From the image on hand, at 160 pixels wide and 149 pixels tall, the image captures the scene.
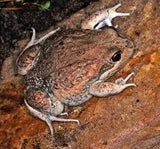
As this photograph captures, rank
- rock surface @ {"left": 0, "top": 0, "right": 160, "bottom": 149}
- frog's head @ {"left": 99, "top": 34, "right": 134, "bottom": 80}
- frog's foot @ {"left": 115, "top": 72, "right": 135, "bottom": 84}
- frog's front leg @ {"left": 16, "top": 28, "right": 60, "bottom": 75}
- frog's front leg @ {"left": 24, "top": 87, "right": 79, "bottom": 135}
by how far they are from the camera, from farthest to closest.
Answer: frog's front leg @ {"left": 16, "top": 28, "right": 60, "bottom": 75} → frog's front leg @ {"left": 24, "top": 87, "right": 79, "bottom": 135} → frog's foot @ {"left": 115, "top": 72, "right": 135, "bottom": 84} → frog's head @ {"left": 99, "top": 34, "right": 134, "bottom": 80} → rock surface @ {"left": 0, "top": 0, "right": 160, "bottom": 149}

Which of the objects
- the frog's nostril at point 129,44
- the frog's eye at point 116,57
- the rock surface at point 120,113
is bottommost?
the rock surface at point 120,113

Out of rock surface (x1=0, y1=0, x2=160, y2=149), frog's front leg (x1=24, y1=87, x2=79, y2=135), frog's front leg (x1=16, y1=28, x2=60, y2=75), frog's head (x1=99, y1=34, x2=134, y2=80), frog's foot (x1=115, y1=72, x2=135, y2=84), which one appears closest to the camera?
rock surface (x1=0, y1=0, x2=160, y2=149)

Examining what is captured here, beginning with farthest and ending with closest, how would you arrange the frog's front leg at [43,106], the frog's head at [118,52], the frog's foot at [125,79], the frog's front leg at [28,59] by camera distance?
the frog's front leg at [28,59] < the frog's front leg at [43,106] < the frog's foot at [125,79] < the frog's head at [118,52]

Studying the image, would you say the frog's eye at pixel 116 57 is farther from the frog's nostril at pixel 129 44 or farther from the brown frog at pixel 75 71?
the frog's nostril at pixel 129 44

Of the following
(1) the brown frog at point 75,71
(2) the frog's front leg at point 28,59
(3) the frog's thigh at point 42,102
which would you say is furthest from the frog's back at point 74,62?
(2) the frog's front leg at point 28,59

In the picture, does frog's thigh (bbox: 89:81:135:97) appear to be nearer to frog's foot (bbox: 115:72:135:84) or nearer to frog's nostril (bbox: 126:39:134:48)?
frog's foot (bbox: 115:72:135:84)

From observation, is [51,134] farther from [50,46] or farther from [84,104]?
[50,46]

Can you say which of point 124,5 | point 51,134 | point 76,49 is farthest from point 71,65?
point 124,5

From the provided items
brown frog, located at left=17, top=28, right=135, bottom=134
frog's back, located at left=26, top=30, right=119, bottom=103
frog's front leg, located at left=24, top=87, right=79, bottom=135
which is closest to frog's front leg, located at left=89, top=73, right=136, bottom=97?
brown frog, located at left=17, top=28, right=135, bottom=134
